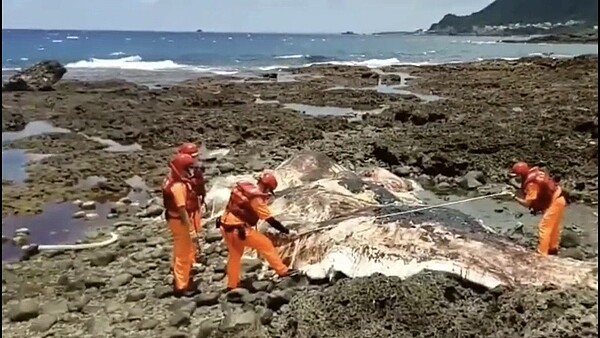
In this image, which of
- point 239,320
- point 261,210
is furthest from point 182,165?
point 239,320

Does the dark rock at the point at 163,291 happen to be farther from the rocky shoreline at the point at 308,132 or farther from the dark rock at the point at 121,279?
the rocky shoreline at the point at 308,132

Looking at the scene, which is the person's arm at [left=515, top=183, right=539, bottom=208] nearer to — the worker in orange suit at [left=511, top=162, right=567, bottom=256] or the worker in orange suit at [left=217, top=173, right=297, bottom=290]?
the worker in orange suit at [left=511, top=162, right=567, bottom=256]

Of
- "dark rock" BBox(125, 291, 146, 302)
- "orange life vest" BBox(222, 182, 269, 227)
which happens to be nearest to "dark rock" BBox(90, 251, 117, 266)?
"dark rock" BBox(125, 291, 146, 302)

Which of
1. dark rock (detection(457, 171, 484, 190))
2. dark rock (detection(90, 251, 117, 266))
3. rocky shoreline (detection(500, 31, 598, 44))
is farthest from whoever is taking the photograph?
rocky shoreline (detection(500, 31, 598, 44))

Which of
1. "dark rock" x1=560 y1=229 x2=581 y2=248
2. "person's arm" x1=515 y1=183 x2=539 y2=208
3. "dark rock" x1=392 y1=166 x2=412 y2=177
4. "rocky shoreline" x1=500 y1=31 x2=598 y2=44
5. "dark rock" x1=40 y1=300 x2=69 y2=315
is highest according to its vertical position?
"person's arm" x1=515 y1=183 x2=539 y2=208

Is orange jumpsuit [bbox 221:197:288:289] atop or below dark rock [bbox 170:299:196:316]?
atop

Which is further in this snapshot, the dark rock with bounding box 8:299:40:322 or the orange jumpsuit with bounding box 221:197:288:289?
the orange jumpsuit with bounding box 221:197:288:289

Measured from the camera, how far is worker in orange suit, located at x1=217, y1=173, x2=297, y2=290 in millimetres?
4578

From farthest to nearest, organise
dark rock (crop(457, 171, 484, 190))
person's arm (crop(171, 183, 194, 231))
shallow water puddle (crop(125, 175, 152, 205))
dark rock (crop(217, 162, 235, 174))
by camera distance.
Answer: dark rock (crop(217, 162, 235, 174)), dark rock (crop(457, 171, 484, 190)), shallow water puddle (crop(125, 175, 152, 205)), person's arm (crop(171, 183, 194, 231))

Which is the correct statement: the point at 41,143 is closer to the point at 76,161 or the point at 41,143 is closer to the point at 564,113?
the point at 76,161

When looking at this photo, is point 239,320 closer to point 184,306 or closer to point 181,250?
point 184,306

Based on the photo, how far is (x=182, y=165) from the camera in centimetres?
450

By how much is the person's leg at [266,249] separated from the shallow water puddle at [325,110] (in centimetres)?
821

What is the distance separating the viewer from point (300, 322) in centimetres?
363
